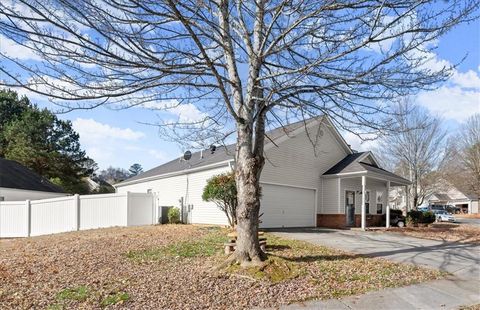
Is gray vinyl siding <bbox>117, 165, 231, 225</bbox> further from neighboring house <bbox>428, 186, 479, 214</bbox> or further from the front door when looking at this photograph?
neighboring house <bbox>428, 186, 479, 214</bbox>

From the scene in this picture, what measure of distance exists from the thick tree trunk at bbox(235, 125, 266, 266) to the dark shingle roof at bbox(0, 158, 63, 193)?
71.9 ft

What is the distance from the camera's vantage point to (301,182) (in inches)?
791

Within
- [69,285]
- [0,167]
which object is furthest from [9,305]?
[0,167]

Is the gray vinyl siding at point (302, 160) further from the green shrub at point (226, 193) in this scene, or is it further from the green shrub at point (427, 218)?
the green shrub at point (427, 218)

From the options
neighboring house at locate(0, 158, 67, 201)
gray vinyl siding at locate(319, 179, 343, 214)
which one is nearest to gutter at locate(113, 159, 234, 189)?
neighboring house at locate(0, 158, 67, 201)

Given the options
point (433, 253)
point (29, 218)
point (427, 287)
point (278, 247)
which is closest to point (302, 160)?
point (433, 253)

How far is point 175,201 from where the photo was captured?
70.5 ft

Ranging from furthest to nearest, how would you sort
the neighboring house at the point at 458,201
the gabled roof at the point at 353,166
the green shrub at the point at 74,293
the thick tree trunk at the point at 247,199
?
the neighboring house at the point at 458,201, the gabled roof at the point at 353,166, the thick tree trunk at the point at 247,199, the green shrub at the point at 74,293

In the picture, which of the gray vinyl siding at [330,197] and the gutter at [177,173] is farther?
the gray vinyl siding at [330,197]

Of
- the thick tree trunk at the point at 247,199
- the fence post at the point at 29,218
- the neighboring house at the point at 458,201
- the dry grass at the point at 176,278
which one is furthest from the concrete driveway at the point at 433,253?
the neighboring house at the point at 458,201

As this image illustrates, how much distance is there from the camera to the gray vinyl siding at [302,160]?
18609 mm

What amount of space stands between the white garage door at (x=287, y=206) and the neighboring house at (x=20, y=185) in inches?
671

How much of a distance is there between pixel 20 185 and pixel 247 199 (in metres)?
23.1

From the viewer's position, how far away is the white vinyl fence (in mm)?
18203
